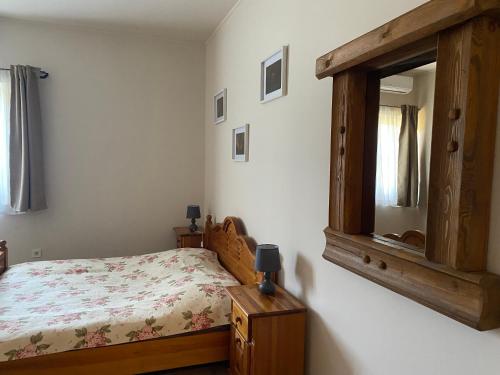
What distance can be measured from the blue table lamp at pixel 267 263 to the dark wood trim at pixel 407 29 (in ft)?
3.26

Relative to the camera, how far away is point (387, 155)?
137 cm

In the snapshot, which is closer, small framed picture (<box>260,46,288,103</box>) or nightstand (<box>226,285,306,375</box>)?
nightstand (<box>226,285,306,375</box>)

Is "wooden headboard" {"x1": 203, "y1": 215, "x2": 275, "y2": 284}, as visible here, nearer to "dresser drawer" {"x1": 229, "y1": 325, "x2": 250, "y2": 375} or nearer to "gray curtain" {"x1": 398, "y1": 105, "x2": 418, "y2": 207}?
"dresser drawer" {"x1": 229, "y1": 325, "x2": 250, "y2": 375}

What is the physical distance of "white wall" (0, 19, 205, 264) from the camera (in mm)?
3674

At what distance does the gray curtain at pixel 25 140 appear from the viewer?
11.4ft

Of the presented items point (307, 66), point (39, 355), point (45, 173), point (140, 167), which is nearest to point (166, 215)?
point (140, 167)

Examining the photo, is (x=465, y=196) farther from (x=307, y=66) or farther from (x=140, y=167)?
(x=140, y=167)

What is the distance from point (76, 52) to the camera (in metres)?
3.72

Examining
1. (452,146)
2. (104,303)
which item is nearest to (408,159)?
(452,146)

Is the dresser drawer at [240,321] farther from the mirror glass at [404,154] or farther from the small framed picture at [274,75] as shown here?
the small framed picture at [274,75]

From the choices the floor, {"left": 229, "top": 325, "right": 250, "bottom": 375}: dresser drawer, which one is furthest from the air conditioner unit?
the floor

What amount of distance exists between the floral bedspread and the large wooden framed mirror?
1039 mm

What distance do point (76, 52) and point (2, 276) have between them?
2237 mm

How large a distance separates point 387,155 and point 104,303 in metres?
1.94
